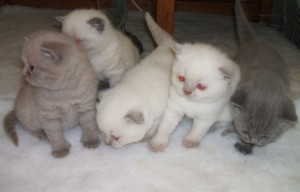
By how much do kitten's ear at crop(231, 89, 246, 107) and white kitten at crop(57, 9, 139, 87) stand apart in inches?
26.0

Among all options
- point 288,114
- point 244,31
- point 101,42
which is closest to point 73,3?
point 101,42

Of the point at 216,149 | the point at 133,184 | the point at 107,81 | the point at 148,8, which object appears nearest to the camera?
the point at 133,184

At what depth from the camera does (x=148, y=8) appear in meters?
3.35

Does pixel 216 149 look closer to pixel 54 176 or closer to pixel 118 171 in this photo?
pixel 118 171

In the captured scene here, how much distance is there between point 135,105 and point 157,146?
0.78 feet

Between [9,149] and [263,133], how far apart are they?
1.06 metres

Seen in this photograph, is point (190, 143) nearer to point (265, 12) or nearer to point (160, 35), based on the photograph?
point (160, 35)

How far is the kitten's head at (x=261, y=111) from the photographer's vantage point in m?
1.44

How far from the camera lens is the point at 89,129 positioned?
1.54 m

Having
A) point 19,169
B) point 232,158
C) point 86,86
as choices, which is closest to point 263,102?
point 232,158

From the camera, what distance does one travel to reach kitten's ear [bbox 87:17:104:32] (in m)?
1.72

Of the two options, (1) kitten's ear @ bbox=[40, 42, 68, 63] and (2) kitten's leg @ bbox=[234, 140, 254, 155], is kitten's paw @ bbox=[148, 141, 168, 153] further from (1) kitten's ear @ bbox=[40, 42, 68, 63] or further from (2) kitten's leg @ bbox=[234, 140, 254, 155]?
(1) kitten's ear @ bbox=[40, 42, 68, 63]

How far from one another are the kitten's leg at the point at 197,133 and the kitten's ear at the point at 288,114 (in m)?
0.30

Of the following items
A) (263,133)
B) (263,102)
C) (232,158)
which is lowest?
(232,158)
